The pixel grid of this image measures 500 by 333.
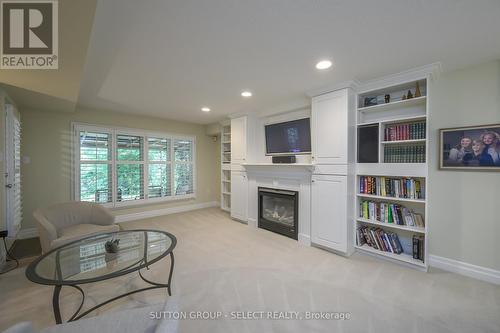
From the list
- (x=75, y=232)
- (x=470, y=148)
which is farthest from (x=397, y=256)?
(x=75, y=232)

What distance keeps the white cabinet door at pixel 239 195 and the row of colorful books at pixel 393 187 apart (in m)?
2.14

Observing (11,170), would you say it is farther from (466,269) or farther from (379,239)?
(466,269)

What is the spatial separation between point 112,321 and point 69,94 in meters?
3.28

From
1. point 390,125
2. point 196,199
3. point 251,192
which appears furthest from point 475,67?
point 196,199

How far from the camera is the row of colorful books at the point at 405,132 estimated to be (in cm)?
243

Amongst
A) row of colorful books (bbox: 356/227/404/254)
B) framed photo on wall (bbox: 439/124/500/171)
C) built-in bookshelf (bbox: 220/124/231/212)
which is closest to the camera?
framed photo on wall (bbox: 439/124/500/171)

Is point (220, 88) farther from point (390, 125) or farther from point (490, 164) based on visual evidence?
point (490, 164)

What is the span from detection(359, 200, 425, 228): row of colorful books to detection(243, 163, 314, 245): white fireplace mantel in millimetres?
771

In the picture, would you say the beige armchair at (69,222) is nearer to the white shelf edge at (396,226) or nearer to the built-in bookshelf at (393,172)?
the white shelf edge at (396,226)

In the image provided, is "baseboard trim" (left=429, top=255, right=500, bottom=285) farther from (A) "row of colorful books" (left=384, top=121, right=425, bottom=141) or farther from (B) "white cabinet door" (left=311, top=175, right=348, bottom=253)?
(A) "row of colorful books" (left=384, top=121, right=425, bottom=141)

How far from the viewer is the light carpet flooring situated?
5.27 feet

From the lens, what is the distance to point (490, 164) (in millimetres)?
2145

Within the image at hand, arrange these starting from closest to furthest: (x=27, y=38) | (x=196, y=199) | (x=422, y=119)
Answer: (x=27, y=38) → (x=422, y=119) → (x=196, y=199)

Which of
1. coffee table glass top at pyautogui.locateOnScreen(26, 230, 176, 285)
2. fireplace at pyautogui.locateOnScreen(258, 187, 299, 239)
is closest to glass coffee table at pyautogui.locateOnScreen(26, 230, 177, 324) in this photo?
coffee table glass top at pyautogui.locateOnScreen(26, 230, 176, 285)
